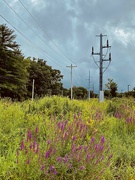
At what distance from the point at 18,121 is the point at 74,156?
267 cm

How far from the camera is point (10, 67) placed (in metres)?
42.8

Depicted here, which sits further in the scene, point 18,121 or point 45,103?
point 45,103

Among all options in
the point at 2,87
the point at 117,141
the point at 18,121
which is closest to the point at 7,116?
the point at 18,121

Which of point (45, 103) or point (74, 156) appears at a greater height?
point (45, 103)

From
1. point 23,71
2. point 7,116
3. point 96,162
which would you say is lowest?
point 96,162

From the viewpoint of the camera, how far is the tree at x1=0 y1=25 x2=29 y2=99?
3991 centimetres

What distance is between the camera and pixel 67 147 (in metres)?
3.15

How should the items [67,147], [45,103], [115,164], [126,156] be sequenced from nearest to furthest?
[67,147]
[115,164]
[126,156]
[45,103]

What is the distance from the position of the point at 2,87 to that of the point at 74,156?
37193 mm

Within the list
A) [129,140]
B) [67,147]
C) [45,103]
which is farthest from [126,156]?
[45,103]

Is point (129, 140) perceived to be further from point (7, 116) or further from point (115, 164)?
point (7, 116)

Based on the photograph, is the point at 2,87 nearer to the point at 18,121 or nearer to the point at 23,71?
the point at 23,71

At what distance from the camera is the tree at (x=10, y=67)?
1571 inches

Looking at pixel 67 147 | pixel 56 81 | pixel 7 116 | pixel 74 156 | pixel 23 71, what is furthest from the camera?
pixel 56 81
